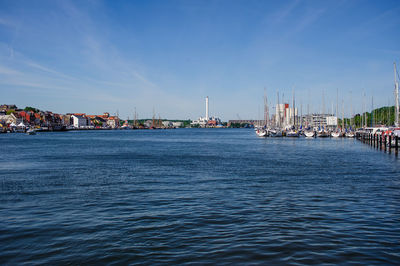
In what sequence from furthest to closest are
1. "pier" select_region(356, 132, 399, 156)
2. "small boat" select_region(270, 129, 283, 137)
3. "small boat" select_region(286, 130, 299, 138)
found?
"small boat" select_region(270, 129, 283, 137) < "small boat" select_region(286, 130, 299, 138) < "pier" select_region(356, 132, 399, 156)

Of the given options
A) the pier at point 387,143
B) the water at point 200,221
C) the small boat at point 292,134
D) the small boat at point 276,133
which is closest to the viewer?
the water at point 200,221

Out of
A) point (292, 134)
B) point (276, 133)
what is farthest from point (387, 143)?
point (276, 133)

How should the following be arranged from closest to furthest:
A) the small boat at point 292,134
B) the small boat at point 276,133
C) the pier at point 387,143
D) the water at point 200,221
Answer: the water at point 200,221 → the pier at point 387,143 → the small boat at point 292,134 → the small boat at point 276,133

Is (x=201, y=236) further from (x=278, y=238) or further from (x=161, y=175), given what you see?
(x=161, y=175)

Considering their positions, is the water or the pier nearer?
the water

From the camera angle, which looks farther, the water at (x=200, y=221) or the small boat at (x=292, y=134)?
the small boat at (x=292, y=134)

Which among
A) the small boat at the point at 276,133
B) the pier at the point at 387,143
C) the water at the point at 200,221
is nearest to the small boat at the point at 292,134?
the small boat at the point at 276,133

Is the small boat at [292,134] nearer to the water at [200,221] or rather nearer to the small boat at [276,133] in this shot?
the small boat at [276,133]

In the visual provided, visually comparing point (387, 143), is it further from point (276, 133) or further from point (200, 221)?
point (200, 221)

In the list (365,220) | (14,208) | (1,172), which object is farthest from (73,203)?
(1,172)

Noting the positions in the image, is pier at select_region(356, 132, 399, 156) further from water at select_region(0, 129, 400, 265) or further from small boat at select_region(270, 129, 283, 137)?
small boat at select_region(270, 129, 283, 137)

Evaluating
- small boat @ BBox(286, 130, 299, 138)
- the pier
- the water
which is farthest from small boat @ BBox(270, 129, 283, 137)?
the water

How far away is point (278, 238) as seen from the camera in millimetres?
11664

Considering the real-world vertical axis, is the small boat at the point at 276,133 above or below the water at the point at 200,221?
above
